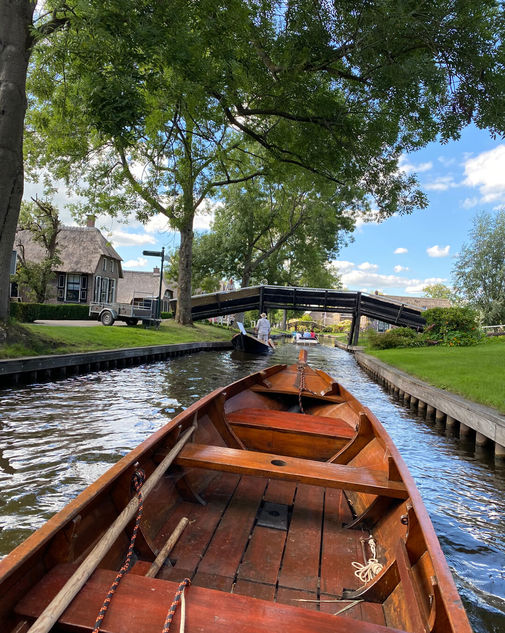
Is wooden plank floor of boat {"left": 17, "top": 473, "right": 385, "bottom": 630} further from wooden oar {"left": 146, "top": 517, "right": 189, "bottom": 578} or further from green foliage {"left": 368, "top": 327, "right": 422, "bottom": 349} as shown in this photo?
green foliage {"left": 368, "top": 327, "right": 422, "bottom": 349}

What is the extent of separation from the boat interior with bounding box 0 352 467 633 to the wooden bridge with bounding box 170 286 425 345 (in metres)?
24.2

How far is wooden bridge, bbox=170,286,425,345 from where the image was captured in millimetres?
28219

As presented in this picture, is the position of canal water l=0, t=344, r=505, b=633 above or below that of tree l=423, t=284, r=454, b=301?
below

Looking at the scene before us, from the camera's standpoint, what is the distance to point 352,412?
16.6 ft

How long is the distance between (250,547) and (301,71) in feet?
33.5

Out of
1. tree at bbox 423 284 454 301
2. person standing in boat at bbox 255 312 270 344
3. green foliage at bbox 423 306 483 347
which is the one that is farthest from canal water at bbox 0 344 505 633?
tree at bbox 423 284 454 301

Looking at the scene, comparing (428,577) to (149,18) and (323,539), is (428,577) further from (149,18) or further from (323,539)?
(149,18)

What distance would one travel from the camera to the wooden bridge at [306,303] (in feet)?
92.6

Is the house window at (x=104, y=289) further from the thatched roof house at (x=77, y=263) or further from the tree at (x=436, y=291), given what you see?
the tree at (x=436, y=291)

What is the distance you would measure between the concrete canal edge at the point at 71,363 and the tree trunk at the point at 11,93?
2.31m

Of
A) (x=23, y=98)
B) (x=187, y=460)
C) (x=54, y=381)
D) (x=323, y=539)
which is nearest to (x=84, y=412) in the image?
(x=54, y=381)

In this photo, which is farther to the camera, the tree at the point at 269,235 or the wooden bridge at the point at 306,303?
the tree at the point at 269,235

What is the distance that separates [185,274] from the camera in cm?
2212

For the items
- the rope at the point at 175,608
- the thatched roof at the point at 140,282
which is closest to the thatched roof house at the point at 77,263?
the thatched roof at the point at 140,282
